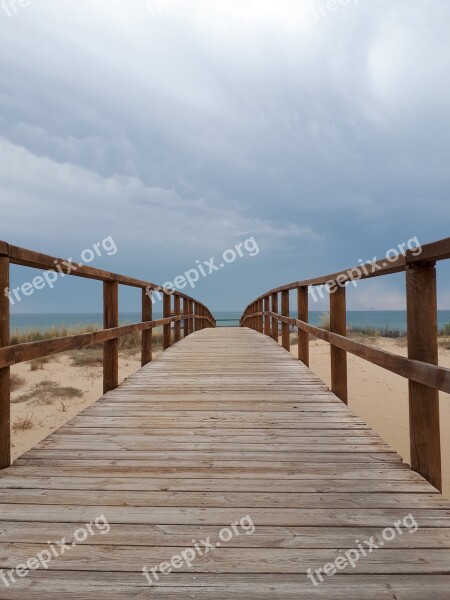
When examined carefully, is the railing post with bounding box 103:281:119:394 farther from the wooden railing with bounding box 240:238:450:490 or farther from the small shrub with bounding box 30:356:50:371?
the small shrub with bounding box 30:356:50:371

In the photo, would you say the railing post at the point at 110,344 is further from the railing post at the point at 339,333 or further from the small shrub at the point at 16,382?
the small shrub at the point at 16,382

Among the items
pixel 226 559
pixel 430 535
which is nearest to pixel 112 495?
pixel 226 559

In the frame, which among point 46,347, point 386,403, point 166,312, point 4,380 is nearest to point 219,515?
point 4,380

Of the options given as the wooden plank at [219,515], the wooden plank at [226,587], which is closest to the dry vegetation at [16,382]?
the wooden plank at [219,515]

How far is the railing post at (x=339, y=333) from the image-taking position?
342cm

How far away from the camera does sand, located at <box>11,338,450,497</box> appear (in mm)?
5018

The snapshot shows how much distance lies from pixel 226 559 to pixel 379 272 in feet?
6.35

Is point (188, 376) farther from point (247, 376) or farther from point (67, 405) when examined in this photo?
point (67, 405)

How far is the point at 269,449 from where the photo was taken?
7.52 ft

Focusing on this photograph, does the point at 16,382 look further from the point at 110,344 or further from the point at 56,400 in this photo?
the point at 110,344

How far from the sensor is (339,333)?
3.48 metres

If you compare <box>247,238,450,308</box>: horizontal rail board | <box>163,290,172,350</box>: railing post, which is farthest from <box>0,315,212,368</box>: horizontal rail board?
<box>163,290,172,350</box>: railing post

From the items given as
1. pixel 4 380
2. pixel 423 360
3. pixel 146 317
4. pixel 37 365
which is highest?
pixel 146 317

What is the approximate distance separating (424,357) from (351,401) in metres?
4.77
